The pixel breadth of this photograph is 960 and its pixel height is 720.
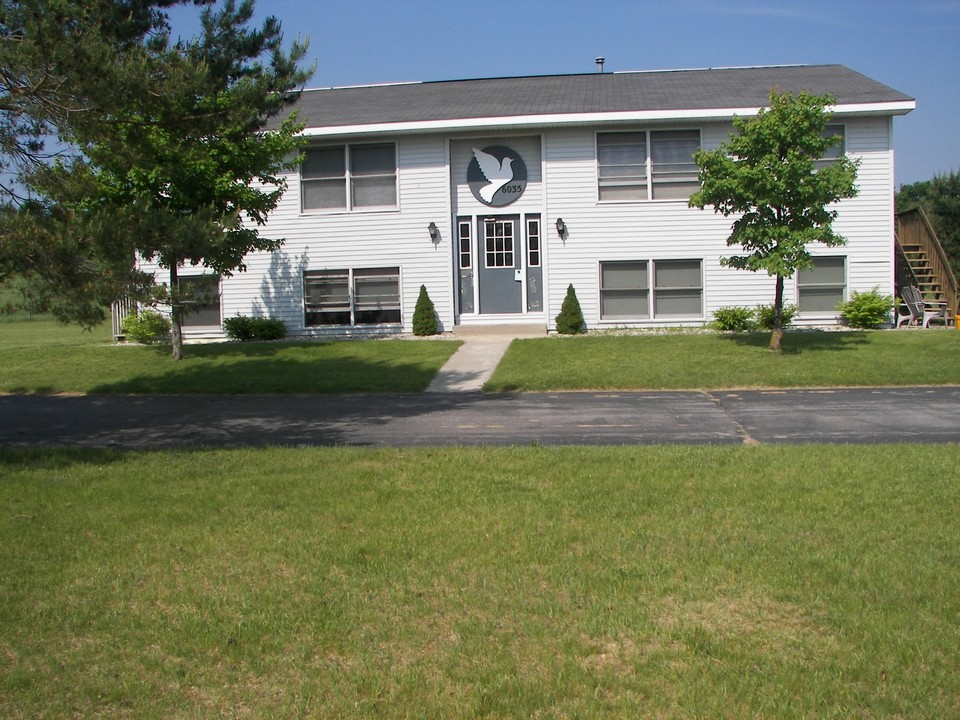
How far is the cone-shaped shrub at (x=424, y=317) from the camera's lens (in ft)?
75.0

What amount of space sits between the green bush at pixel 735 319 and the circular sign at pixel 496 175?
18.5 feet

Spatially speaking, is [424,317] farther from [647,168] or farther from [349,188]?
[647,168]

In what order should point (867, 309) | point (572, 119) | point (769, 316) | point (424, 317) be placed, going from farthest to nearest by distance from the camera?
point (424, 317) → point (572, 119) → point (867, 309) → point (769, 316)

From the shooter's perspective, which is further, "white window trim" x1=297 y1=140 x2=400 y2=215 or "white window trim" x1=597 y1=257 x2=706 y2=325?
"white window trim" x1=297 y1=140 x2=400 y2=215

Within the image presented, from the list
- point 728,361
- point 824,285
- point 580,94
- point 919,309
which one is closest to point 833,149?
point 824,285

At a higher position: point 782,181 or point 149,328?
point 782,181

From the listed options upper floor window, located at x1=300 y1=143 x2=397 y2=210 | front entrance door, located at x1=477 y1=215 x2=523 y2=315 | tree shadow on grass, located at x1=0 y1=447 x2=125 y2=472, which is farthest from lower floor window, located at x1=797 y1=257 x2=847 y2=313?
tree shadow on grass, located at x1=0 y1=447 x2=125 y2=472

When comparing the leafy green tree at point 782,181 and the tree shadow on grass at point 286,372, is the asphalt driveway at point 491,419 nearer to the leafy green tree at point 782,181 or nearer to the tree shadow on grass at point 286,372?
the tree shadow on grass at point 286,372

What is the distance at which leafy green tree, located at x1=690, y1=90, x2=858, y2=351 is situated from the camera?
16.6 m

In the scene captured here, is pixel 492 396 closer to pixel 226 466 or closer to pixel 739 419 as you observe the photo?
pixel 739 419

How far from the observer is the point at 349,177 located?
23.8m

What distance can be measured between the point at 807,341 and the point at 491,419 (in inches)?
378

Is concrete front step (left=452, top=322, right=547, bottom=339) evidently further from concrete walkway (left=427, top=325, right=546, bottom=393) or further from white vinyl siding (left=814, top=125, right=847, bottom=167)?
white vinyl siding (left=814, top=125, right=847, bottom=167)

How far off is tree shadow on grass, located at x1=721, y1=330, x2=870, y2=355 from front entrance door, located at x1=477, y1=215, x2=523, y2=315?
562cm
